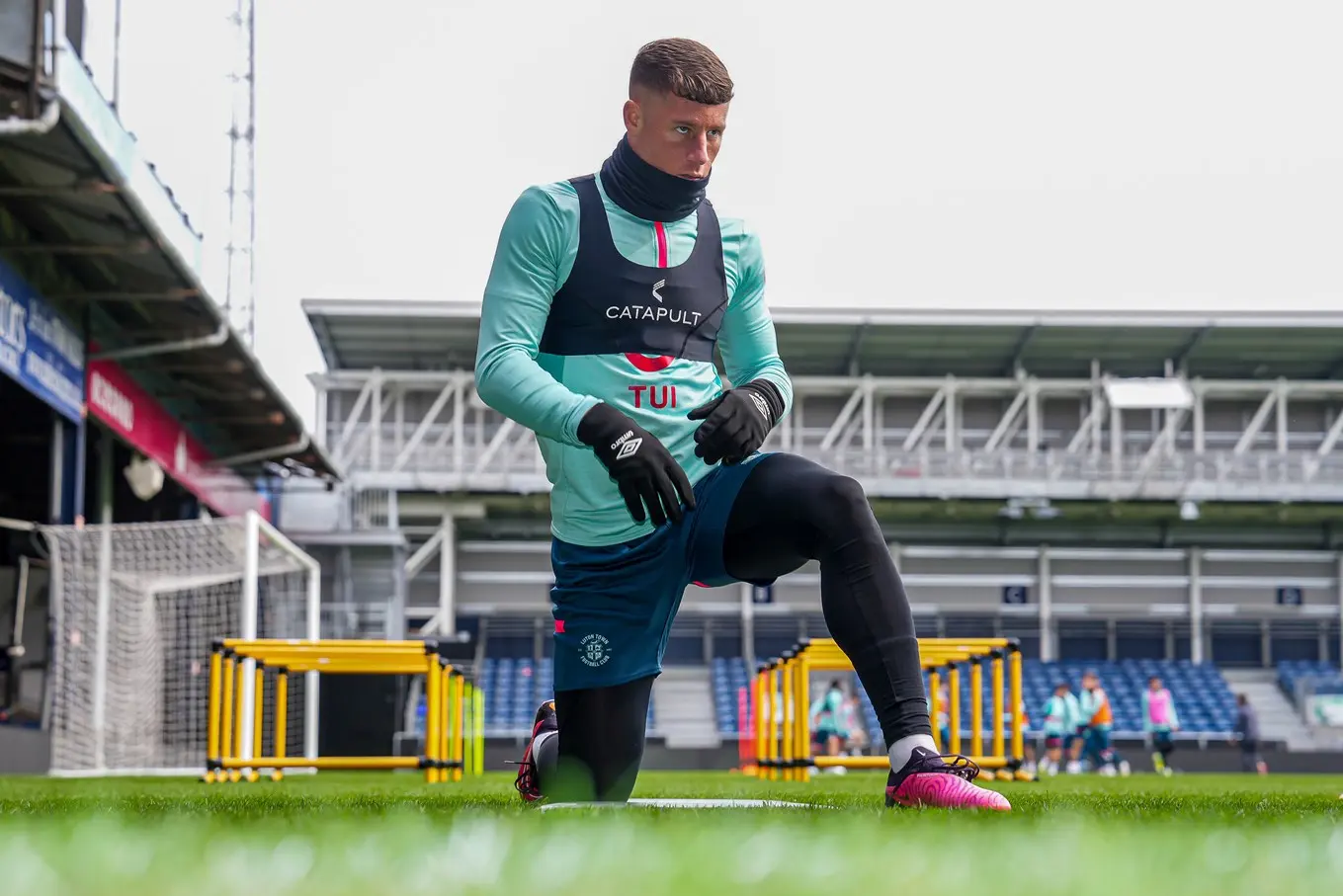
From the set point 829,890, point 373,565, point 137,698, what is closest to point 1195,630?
point 373,565

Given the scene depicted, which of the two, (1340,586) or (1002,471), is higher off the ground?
(1002,471)

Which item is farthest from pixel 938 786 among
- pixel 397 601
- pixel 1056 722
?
pixel 397 601

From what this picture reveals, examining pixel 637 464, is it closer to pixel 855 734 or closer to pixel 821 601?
pixel 821 601

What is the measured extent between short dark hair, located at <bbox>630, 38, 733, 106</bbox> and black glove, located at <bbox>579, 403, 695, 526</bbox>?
2.56 ft

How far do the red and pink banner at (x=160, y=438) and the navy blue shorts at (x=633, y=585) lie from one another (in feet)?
Result: 41.8

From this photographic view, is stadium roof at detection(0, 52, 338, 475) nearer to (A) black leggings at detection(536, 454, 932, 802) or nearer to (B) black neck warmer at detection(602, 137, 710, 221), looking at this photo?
(B) black neck warmer at detection(602, 137, 710, 221)

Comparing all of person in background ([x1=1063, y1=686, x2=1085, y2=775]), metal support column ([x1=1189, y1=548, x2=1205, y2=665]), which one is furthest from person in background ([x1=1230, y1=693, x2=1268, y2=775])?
metal support column ([x1=1189, y1=548, x2=1205, y2=665])

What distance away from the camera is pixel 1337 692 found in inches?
1320

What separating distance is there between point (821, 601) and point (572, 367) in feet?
2.62

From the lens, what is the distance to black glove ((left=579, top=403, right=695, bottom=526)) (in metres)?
3.56

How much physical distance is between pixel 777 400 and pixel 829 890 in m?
2.61

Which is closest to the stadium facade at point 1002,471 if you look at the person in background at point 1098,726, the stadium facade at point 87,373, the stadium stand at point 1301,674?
the stadium stand at point 1301,674

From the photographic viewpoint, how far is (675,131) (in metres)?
3.91

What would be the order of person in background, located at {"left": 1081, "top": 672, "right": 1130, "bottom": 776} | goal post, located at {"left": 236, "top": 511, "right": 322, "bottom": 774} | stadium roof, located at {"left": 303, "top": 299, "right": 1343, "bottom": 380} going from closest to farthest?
goal post, located at {"left": 236, "top": 511, "right": 322, "bottom": 774} → person in background, located at {"left": 1081, "top": 672, "right": 1130, "bottom": 776} → stadium roof, located at {"left": 303, "top": 299, "right": 1343, "bottom": 380}
